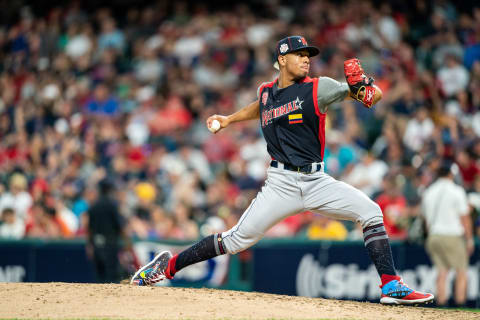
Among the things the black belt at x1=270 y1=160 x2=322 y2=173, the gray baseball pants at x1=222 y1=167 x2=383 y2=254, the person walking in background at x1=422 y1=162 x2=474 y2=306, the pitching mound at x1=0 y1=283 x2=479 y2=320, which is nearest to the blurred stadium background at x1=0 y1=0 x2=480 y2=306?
the person walking in background at x1=422 y1=162 x2=474 y2=306

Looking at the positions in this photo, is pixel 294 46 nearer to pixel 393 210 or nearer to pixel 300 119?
pixel 300 119

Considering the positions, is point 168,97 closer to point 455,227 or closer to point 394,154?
point 394,154

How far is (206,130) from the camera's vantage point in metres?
14.2

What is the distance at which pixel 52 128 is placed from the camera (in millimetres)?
15398

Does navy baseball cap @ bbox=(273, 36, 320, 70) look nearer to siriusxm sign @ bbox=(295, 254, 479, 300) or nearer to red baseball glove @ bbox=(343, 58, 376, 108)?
red baseball glove @ bbox=(343, 58, 376, 108)

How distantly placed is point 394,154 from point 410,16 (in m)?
4.23

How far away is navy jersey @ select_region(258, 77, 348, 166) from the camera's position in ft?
19.1

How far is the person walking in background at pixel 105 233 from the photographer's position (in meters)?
10.8

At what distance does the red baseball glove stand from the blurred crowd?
494 cm

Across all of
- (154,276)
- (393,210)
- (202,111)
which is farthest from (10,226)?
(154,276)

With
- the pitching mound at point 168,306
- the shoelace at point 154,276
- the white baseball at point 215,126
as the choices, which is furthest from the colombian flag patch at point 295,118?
the shoelace at point 154,276

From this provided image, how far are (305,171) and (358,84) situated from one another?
31.5 inches

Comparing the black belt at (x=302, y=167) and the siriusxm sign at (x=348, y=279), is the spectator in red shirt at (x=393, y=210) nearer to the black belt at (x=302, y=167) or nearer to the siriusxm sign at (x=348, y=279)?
the siriusxm sign at (x=348, y=279)

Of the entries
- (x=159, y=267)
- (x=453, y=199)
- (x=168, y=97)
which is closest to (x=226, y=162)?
(x=168, y=97)
